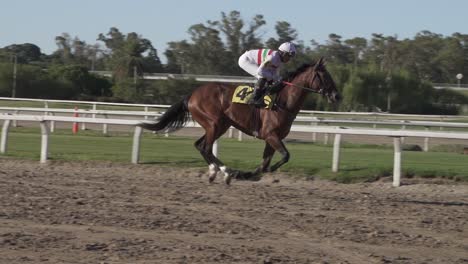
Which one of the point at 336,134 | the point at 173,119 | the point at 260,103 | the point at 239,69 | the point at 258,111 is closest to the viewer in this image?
the point at 260,103

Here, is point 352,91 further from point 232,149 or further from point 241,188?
point 241,188

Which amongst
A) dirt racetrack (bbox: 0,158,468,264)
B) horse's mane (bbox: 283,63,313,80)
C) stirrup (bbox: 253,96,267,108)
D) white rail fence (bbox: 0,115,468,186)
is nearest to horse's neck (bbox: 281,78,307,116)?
horse's mane (bbox: 283,63,313,80)

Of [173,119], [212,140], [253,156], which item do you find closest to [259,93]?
[212,140]

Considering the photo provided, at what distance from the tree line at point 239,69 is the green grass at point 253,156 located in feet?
62.4

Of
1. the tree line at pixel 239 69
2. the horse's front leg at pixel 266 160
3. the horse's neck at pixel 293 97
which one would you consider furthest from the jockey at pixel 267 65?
the tree line at pixel 239 69

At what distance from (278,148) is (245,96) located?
1.06m

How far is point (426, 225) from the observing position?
897 centimetres

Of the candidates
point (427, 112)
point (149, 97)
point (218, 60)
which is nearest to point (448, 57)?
point (218, 60)

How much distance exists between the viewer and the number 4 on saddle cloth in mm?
12172

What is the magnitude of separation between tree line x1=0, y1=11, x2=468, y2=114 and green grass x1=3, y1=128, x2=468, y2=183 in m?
19.0

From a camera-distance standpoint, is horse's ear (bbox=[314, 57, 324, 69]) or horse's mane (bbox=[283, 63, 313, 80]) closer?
horse's ear (bbox=[314, 57, 324, 69])

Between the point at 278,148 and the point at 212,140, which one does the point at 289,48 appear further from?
the point at 212,140

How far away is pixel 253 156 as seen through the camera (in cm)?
1659

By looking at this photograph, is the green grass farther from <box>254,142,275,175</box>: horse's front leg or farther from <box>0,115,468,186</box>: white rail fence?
<box>254,142,275,175</box>: horse's front leg
